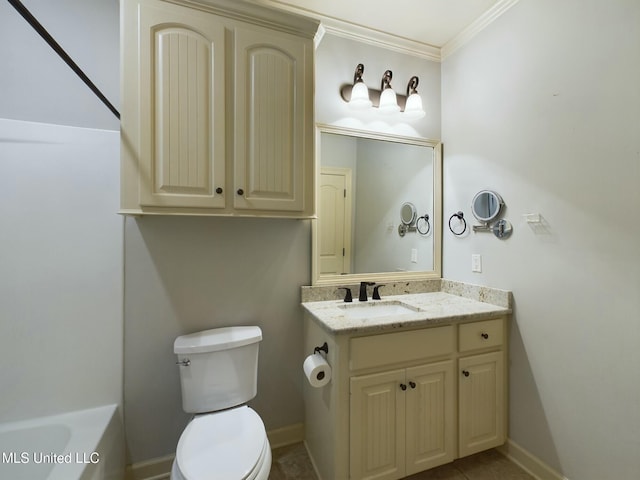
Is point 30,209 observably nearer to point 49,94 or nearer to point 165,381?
point 49,94

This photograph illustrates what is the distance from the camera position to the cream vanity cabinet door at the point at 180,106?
122 cm

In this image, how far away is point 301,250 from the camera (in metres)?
1.78

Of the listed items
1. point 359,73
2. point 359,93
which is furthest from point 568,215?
point 359,73

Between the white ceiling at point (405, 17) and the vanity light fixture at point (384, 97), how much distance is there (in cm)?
26

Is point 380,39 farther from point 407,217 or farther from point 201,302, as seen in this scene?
point 201,302

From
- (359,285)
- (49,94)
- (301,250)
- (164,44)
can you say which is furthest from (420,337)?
(49,94)

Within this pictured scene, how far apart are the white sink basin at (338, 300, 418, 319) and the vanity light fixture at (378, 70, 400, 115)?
1266mm

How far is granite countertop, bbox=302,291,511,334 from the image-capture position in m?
1.32

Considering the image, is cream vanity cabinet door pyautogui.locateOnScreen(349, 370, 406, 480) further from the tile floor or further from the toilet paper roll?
the tile floor

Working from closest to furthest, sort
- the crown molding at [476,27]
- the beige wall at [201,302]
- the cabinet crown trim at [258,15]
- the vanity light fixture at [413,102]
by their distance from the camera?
1. the cabinet crown trim at [258,15]
2. the beige wall at [201,302]
3. the crown molding at [476,27]
4. the vanity light fixture at [413,102]

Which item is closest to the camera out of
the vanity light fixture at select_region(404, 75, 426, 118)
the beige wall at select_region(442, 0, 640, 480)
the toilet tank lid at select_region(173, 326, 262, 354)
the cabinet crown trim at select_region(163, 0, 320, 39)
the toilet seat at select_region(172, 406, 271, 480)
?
the toilet seat at select_region(172, 406, 271, 480)

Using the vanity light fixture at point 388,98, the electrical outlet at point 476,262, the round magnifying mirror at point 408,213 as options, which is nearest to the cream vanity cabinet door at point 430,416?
the electrical outlet at point 476,262

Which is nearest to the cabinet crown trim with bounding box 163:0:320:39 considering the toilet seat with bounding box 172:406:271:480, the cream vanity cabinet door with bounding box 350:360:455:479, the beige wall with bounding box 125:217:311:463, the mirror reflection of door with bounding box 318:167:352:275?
the mirror reflection of door with bounding box 318:167:352:275

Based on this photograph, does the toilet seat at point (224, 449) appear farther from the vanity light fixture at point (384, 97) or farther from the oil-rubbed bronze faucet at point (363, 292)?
the vanity light fixture at point (384, 97)
